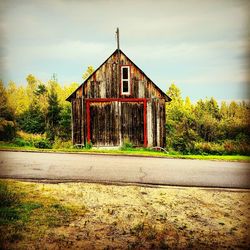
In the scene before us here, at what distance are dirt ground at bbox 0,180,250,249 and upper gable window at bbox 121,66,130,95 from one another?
36.4 feet

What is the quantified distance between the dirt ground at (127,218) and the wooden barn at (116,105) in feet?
34.3

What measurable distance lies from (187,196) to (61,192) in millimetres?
2787

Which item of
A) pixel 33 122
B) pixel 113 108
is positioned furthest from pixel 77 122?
pixel 33 122

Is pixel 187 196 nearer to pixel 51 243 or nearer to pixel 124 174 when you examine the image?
pixel 124 174

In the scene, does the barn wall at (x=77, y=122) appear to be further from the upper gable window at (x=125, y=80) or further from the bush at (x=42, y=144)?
the upper gable window at (x=125, y=80)

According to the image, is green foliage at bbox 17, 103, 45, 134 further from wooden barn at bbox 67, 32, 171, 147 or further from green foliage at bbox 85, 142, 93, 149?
green foliage at bbox 85, 142, 93, 149

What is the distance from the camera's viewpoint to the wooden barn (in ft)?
56.9

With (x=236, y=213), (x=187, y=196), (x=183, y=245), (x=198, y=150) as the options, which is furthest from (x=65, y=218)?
(x=198, y=150)

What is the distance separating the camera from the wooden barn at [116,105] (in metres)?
17.3

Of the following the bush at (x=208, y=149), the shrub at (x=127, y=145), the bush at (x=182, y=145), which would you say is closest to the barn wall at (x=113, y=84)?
the shrub at (x=127, y=145)

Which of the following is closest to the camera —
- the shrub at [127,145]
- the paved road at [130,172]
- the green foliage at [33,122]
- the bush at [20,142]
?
the paved road at [130,172]

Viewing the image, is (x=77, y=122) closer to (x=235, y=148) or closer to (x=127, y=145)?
(x=127, y=145)

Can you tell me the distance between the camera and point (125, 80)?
17.4 metres

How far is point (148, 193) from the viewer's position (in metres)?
6.48
